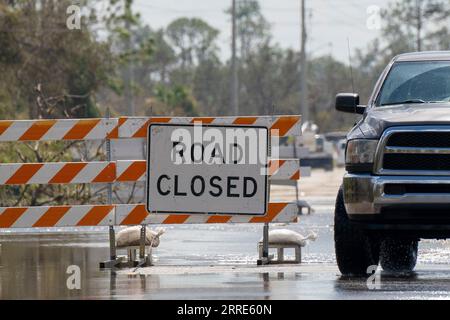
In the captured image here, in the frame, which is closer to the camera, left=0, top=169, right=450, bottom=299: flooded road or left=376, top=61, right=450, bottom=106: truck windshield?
left=0, top=169, right=450, bottom=299: flooded road

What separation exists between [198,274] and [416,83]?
104 inches

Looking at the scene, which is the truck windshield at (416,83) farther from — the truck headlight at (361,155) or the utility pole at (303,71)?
the utility pole at (303,71)

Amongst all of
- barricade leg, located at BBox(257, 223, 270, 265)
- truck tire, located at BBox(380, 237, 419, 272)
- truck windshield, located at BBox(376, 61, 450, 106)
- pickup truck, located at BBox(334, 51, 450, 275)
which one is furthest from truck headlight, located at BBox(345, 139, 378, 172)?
barricade leg, located at BBox(257, 223, 270, 265)

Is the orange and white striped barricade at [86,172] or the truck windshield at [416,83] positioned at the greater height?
the truck windshield at [416,83]

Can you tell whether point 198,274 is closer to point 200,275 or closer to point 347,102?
point 200,275

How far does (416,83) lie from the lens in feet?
43.0

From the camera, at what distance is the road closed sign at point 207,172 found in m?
13.1

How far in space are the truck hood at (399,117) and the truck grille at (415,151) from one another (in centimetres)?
7

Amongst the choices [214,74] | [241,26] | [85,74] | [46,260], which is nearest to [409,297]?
[46,260]

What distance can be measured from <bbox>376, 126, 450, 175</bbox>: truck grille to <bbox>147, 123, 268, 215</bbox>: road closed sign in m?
1.70

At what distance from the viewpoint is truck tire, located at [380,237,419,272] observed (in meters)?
13.2

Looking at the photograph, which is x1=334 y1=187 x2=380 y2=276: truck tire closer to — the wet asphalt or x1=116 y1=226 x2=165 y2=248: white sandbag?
the wet asphalt

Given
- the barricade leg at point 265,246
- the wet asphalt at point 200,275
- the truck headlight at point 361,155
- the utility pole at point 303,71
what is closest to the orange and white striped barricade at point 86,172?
the barricade leg at point 265,246

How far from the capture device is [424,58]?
13.4 metres
